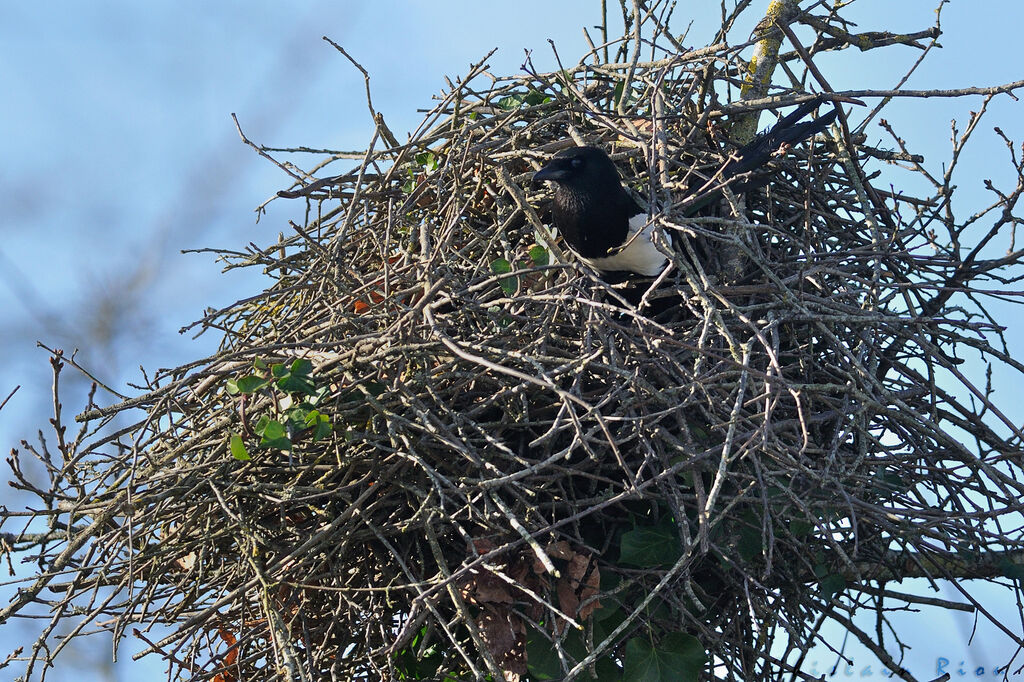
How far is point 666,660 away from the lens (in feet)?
5.66

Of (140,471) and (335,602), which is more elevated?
(140,471)

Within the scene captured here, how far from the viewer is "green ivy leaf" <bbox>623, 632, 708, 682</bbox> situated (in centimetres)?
171

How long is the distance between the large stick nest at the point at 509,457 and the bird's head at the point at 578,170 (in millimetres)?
82

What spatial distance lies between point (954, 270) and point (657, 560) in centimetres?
100

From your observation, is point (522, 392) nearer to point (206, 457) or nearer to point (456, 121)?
point (206, 457)

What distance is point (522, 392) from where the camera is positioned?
1.73 m

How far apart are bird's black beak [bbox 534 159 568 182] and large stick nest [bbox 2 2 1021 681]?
0.07 metres

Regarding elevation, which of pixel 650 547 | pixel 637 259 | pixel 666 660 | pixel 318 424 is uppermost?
pixel 637 259

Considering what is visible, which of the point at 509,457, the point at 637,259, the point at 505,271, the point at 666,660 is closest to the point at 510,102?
the point at 637,259

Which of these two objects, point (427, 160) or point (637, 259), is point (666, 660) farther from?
point (427, 160)

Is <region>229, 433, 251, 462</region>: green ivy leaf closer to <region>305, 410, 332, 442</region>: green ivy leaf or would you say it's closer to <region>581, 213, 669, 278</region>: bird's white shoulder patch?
<region>305, 410, 332, 442</region>: green ivy leaf

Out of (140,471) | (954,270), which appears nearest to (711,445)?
(954,270)

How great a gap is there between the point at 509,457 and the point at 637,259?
69cm

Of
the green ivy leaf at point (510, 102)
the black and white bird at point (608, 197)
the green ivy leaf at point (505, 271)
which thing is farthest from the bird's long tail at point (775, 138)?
the green ivy leaf at point (505, 271)
